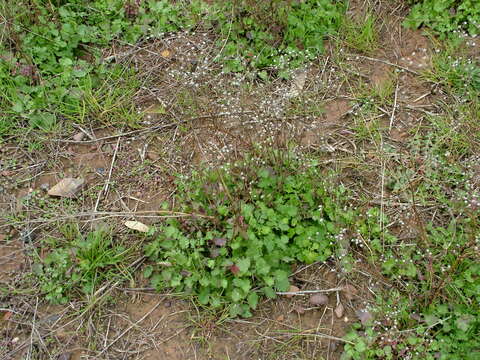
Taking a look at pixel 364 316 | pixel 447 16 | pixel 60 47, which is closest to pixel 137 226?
pixel 364 316

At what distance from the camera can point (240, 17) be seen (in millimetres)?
3791

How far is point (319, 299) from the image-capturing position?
9.41ft

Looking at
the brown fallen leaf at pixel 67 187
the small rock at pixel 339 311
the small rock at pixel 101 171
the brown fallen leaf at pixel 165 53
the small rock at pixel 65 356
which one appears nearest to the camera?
the small rock at pixel 65 356

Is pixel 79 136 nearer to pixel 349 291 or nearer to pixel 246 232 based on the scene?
pixel 246 232

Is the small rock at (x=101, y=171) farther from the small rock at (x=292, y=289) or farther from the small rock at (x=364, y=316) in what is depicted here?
the small rock at (x=364, y=316)

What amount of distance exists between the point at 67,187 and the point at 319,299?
1.80 meters

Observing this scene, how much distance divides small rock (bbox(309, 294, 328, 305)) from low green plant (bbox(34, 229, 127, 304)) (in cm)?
118

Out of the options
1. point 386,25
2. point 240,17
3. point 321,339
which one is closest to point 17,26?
point 240,17

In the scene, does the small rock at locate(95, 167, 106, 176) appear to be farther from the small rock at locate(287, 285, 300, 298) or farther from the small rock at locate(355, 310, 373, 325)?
the small rock at locate(355, 310, 373, 325)

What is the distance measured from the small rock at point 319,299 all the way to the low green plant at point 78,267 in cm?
118

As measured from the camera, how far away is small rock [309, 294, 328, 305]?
2863 mm

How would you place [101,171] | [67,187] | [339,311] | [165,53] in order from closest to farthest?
1. [339,311]
2. [67,187]
3. [101,171]
4. [165,53]

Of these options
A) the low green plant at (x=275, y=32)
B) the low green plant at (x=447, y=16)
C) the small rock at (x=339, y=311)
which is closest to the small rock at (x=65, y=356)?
the small rock at (x=339, y=311)

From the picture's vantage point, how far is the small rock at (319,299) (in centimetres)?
286
